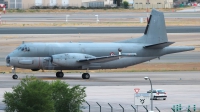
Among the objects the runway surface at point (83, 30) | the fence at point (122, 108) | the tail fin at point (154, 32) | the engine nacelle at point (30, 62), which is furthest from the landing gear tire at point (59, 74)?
the runway surface at point (83, 30)

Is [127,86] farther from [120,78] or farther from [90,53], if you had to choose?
[90,53]

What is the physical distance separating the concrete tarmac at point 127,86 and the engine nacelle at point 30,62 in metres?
1.29

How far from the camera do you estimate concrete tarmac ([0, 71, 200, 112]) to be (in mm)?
45031

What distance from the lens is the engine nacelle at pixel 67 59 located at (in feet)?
192

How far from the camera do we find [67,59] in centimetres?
5878

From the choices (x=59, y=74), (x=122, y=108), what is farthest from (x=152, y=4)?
(x=122, y=108)

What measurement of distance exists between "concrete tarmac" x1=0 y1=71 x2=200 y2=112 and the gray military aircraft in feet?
4.12

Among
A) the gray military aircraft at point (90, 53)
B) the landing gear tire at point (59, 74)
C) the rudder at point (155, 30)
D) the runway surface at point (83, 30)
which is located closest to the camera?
the gray military aircraft at point (90, 53)

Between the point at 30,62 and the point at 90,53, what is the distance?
560 centimetres

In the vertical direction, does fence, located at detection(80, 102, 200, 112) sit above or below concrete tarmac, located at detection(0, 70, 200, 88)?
above

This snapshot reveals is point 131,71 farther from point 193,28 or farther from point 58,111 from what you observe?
point 193,28

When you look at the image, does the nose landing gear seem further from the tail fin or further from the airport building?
the airport building

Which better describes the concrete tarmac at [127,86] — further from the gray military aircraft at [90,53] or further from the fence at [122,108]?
the gray military aircraft at [90,53]

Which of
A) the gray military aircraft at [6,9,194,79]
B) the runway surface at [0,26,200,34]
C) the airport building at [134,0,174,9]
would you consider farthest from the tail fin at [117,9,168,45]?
the airport building at [134,0,174,9]
